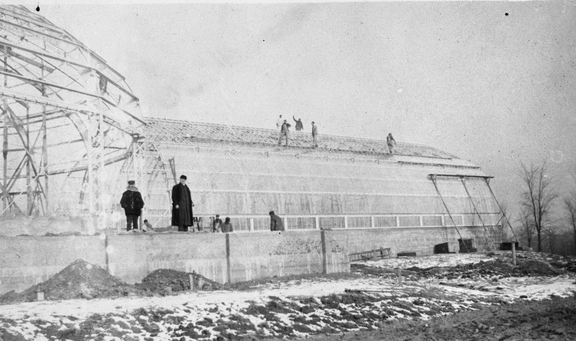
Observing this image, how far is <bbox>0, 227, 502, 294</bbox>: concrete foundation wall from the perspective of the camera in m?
14.7

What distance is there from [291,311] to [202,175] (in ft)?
64.8

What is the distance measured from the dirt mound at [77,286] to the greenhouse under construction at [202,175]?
1477 mm

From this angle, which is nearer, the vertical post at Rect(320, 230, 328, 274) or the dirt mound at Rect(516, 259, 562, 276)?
the vertical post at Rect(320, 230, 328, 274)

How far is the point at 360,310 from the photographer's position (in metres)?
14.3

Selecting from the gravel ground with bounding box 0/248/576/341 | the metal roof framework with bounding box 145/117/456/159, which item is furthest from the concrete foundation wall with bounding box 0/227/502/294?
the metal roof framework with bounding box 145/117/456/159

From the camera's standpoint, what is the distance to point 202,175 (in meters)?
32.4

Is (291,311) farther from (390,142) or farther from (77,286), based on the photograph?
(390,142)

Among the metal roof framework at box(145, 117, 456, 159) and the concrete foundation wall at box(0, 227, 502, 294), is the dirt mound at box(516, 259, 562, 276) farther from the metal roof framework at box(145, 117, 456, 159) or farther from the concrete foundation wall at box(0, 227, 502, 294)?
the metal roof framework at box(145, 117, 456, 159)

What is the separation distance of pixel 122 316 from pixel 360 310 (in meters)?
5.74

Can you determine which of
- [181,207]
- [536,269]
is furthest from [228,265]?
[536,269]

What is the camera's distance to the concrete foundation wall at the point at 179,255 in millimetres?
14719

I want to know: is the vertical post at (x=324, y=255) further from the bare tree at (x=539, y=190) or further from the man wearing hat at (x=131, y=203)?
the bare tree at (x=539, y=190)

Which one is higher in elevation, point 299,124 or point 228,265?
point 299,124

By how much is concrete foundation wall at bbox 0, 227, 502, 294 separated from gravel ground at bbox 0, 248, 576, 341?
0.51m
